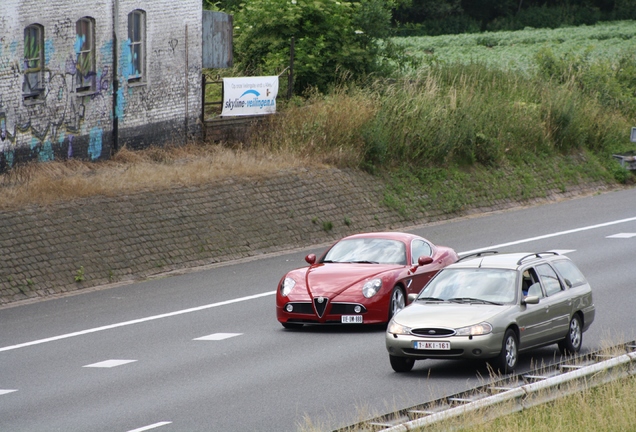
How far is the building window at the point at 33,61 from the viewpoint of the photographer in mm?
27219

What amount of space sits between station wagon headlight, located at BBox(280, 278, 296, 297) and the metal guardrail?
17.0 ft

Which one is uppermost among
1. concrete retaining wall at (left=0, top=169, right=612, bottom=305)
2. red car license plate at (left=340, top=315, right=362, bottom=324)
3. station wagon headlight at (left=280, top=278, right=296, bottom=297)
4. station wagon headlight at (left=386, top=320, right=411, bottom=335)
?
station wagon headlight at (left=386, top=320, right=411, bottom=335)

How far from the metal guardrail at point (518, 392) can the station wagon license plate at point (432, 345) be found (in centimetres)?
102

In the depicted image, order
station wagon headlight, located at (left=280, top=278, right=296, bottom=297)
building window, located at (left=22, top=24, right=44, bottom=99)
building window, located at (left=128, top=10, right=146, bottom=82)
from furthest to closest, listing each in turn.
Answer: building window, located at (left=128, top=10, right=146, bottom=82) < building window, located at (left=22, top=24, right=44, bottom=99) < station wagon headlight, located at (left=280, top=278, right=296, bottom=297)

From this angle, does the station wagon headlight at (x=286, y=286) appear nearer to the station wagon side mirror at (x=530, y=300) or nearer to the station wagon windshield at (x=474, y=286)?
the station wagon windshield at (x=474, y=286)

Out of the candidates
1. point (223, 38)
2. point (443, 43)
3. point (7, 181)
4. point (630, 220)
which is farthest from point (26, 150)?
point (443, 43)

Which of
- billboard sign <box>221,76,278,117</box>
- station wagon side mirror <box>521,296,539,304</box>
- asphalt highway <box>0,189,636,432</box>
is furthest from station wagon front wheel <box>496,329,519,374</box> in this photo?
billboard sign <box>221,76,278,117</box>

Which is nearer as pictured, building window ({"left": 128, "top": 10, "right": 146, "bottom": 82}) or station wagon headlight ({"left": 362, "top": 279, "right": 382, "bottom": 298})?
station wagon headlight ({"left": 362, "top": 279, "right": 382, "bottom": 298})

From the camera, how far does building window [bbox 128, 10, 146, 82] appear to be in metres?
30.7

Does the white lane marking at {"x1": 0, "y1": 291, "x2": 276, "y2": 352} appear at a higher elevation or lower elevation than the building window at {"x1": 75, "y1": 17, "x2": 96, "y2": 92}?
lower

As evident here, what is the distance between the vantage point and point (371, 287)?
17.1 m

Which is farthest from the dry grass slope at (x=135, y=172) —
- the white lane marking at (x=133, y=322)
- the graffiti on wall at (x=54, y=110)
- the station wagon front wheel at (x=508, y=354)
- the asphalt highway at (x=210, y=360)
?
the station wagon front wheel at (x=508, y=354)

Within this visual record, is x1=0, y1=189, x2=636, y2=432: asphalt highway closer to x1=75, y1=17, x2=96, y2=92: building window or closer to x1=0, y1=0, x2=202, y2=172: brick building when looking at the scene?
x1=0, y1=0, x2=202, y2=172: brick building

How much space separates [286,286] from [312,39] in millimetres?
21038
